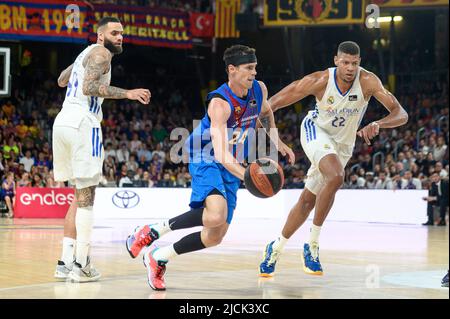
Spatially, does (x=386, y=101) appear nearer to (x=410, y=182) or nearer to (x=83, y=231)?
(x=83, y=231)

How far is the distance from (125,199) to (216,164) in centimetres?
1442

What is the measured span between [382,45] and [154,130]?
9504mm

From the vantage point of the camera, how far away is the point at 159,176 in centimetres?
2441

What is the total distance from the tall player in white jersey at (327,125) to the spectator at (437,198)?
466 inches

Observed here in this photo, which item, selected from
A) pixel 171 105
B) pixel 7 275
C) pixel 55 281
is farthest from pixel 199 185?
pixel 171 105

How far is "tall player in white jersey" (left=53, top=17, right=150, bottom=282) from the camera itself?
7.66 meters

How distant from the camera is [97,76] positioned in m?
7.66

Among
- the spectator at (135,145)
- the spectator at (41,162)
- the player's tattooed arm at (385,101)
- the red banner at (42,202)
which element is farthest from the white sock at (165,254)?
the spectator at (135,145)

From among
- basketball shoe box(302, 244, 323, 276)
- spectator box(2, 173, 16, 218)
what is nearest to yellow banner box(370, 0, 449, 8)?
spectator box(2, 173, 16, 218)

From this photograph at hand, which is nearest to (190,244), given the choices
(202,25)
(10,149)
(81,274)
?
(81,274)

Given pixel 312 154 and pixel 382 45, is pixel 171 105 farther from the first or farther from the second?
pixel 312 154

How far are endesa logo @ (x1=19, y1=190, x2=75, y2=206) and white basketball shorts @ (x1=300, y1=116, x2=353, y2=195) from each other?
13375 mm

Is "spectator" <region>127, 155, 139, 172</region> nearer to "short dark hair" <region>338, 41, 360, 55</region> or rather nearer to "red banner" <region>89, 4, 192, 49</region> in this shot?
"red banner" <region>89, 4, 192, 49</region>

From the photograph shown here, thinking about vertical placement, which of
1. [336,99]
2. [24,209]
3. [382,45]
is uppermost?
[382,45]
